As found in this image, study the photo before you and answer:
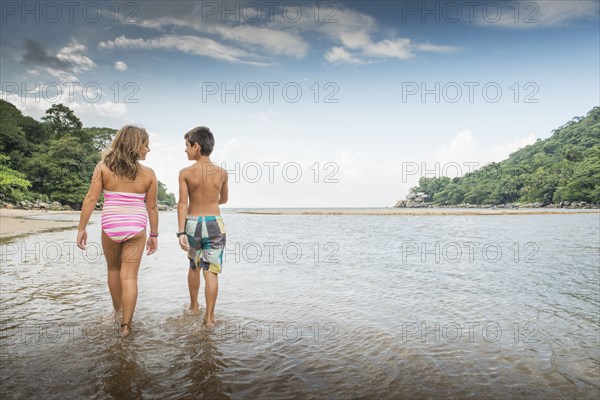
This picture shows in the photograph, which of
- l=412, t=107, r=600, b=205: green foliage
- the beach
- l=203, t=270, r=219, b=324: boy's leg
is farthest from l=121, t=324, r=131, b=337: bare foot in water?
l=412, t=107, r=600, b=205: green foliage

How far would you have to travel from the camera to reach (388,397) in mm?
2428

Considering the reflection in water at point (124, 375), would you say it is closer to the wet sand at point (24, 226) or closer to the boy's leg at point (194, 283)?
the boy's leg at point (194, 283)

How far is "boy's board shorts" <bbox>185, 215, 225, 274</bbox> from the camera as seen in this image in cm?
400

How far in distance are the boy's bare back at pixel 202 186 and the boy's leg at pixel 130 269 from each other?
0.64 meters

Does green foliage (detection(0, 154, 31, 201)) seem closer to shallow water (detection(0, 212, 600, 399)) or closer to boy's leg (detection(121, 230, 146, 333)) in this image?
shallow water (detection(0, 212, 600, 399))

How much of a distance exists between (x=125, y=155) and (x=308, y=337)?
8.69 ft

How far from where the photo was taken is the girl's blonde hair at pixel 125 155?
351 centimetres

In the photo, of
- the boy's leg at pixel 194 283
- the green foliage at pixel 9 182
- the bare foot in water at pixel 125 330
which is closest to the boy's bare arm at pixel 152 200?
the boy's leg at pixel 194 283

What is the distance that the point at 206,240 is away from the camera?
4.02m

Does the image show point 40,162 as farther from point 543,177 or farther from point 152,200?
point 543,177

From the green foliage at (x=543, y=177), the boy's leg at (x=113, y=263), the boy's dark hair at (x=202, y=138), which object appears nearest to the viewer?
the boy's leg at (x=113, y=263)

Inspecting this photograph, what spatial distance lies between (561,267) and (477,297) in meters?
4.36

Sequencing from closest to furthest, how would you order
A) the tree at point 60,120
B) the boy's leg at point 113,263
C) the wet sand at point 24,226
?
the boy's leg at point 113,263
the wet sand at point 24,226
the tree at point 60,120

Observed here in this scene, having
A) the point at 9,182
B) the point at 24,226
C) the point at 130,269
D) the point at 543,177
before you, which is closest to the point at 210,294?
the point at 130,269
